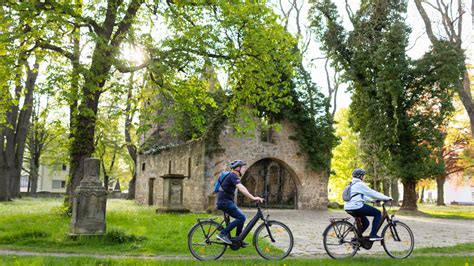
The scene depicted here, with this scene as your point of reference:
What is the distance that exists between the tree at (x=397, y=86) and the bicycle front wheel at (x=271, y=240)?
1687 cm

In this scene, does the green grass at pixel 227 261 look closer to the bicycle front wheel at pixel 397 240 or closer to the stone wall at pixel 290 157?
the bicycle front wheel at pixel 397 240

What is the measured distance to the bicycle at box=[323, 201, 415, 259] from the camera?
309 inches

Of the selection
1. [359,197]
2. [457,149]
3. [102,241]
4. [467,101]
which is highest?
[467,101]

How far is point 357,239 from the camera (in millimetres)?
7910

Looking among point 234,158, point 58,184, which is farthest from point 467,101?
point 58,184

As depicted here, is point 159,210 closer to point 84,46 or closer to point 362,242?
point 84,46

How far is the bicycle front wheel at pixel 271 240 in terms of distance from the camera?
7.55 m

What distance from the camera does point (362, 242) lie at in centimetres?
790

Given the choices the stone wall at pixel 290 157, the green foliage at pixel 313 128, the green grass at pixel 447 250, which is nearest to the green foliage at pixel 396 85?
the green foliage at pixel 313 128

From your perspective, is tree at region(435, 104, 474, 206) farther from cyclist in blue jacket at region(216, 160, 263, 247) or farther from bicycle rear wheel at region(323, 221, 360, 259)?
cyclist in blue jacket at region(216, 160, 263, 247)

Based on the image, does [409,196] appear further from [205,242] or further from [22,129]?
[22,129]

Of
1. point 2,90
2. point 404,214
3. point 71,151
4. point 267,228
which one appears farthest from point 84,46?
point 404,214

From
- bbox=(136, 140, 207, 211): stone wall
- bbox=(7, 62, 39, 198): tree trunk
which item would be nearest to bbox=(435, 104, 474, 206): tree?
bbox=(136, 140, 207, 211): stone wall

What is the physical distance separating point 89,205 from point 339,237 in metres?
5.61
